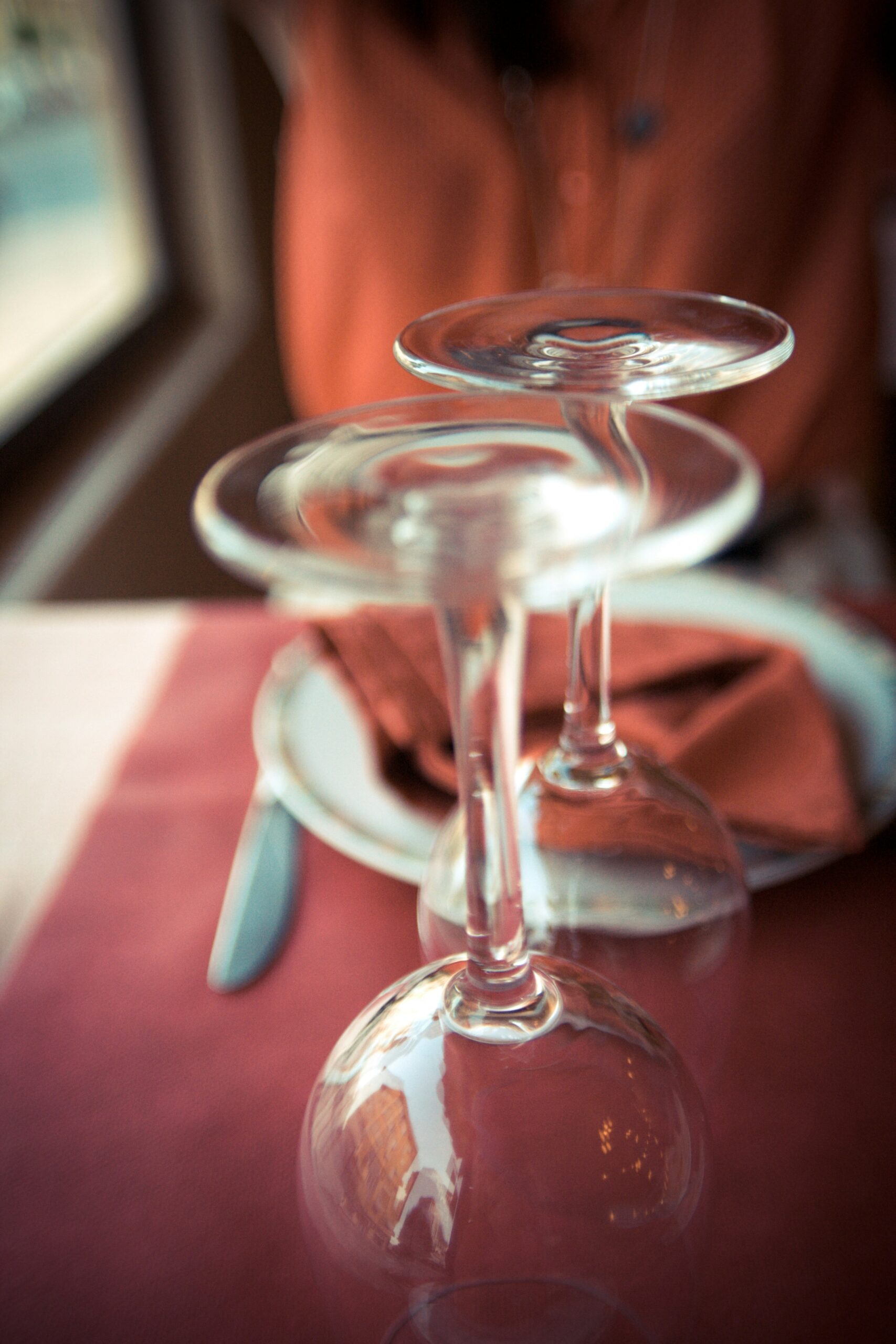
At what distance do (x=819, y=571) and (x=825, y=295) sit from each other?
25cm

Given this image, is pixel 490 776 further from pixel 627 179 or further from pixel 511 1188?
pixel 627 179

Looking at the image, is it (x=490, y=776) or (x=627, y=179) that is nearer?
(x=490, y=776)

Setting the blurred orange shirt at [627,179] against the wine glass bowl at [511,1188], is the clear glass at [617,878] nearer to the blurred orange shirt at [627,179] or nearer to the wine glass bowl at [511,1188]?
the wine glass bowl at [511,1188]

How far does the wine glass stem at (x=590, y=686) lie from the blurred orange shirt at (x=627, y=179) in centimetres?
70

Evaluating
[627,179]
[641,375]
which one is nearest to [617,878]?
[641,375]

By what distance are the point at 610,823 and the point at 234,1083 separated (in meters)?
0.11

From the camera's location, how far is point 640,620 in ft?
1.38

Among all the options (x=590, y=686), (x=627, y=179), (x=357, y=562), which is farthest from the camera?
(x=627, y=179)

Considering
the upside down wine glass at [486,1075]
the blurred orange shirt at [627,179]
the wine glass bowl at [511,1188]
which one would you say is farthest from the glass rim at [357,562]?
the blurred orange shirt at [627,179]

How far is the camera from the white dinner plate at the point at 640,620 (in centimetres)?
32

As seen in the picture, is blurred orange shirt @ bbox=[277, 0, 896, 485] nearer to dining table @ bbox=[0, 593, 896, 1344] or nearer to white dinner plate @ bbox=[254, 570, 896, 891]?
white dinner plate @ bbox=[254, 570, 896, 891]

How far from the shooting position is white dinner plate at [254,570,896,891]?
32 cm

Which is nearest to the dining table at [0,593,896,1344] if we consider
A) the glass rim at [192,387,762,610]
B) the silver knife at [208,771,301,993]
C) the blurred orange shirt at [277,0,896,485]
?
the silver knife at [208,771,301,993]

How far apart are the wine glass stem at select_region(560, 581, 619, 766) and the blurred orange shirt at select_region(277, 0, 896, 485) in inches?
27.5
